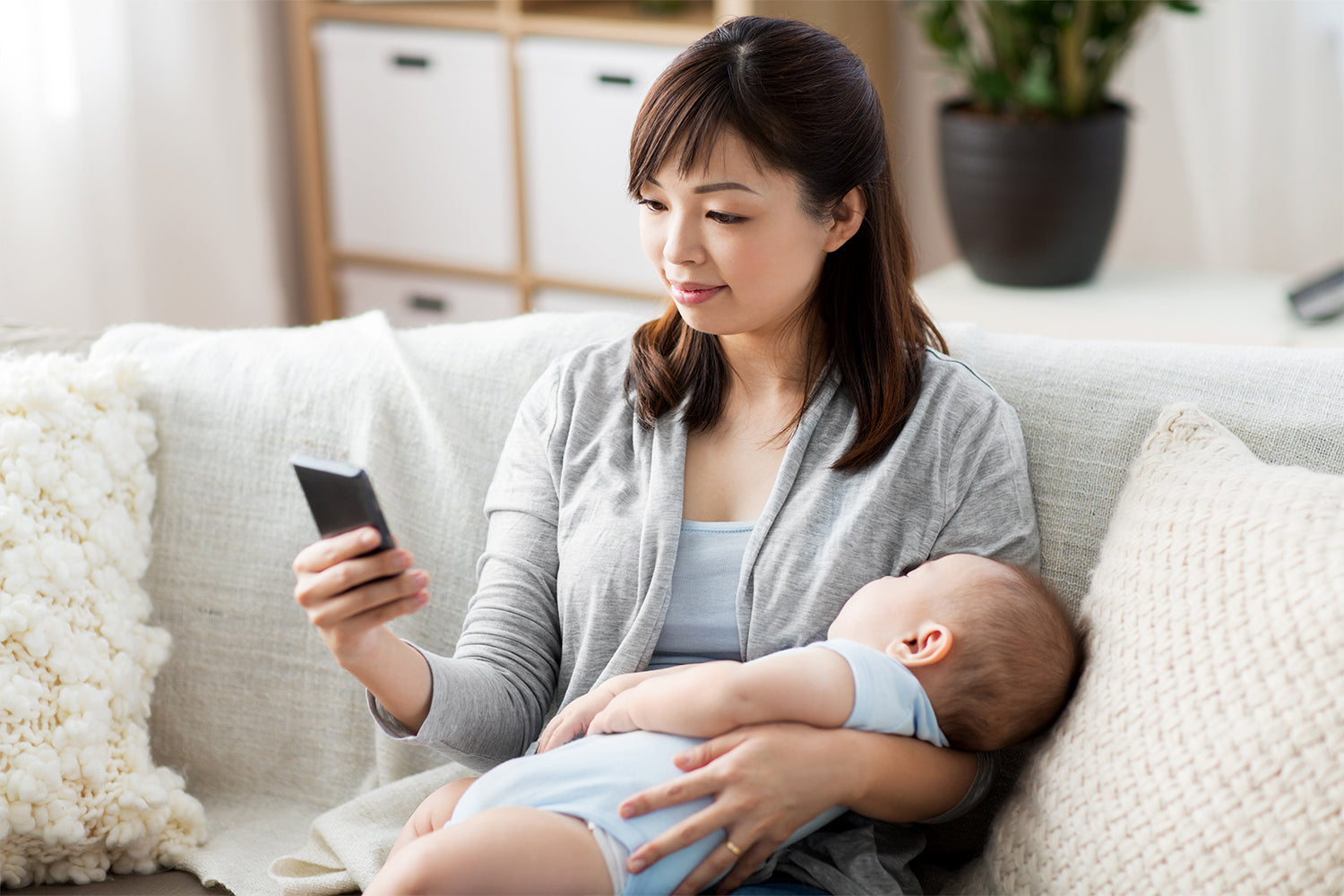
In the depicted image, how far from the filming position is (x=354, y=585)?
3.53 ft

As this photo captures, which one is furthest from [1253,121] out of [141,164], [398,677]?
[141,164]

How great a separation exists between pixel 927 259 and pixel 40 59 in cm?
201

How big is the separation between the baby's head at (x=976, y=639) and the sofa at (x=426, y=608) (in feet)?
0.12

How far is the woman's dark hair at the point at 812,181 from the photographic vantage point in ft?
3.98

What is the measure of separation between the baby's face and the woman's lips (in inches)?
12.2

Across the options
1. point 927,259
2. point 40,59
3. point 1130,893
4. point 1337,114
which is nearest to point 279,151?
point 40,59

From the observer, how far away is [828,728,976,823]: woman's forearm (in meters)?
1.14

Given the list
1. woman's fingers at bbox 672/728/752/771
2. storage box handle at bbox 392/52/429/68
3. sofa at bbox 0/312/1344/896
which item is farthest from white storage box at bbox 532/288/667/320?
woman's fingers at bbox 672/728/752/771

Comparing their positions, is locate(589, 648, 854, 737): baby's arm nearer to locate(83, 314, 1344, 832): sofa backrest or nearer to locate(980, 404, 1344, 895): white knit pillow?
locate(980, 404, 1344, 895): white knit pillow

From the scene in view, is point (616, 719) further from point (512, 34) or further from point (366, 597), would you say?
point (512, 34)

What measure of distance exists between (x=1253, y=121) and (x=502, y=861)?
7.78ft

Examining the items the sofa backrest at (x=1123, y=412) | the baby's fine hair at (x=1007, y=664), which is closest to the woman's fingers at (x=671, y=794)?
the baby's fine hair at (x=1007, y=664)

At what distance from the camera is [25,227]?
9.10 feet

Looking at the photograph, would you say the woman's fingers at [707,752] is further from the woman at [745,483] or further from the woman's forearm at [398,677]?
the woman's forearm at [398,677]
